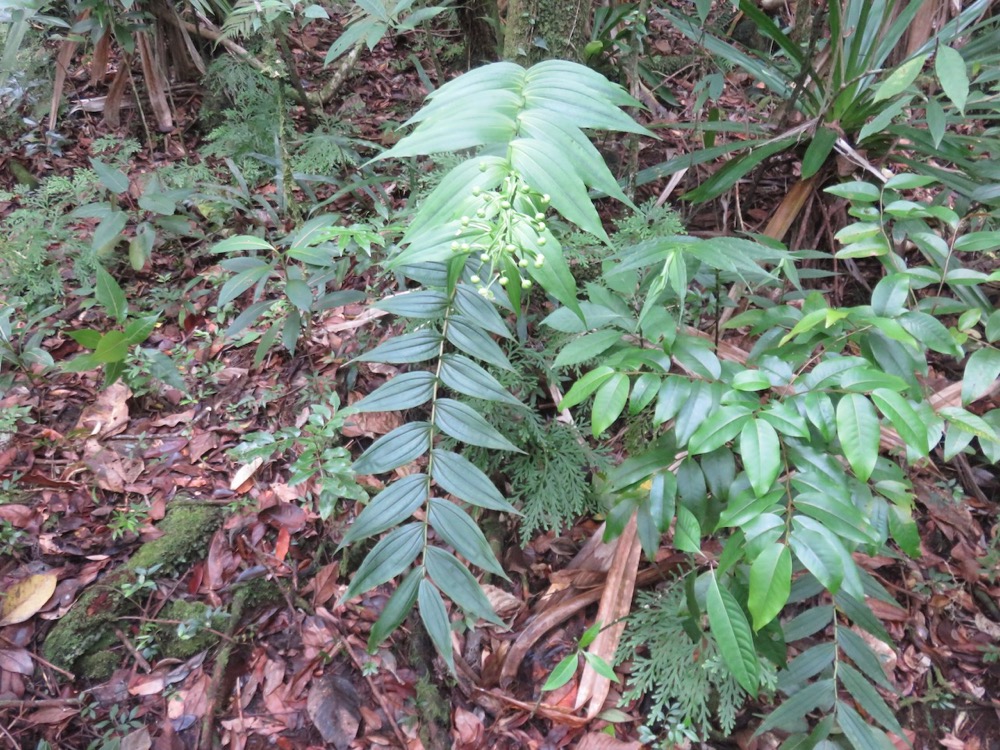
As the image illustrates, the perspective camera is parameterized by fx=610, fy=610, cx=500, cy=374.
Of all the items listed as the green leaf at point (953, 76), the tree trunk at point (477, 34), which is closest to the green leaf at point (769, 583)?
the green leaf at point (953, 76)

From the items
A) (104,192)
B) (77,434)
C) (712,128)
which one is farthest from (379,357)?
(104,192)

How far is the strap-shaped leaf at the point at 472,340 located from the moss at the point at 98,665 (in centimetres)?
130

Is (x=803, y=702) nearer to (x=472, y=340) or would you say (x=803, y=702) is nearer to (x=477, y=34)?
(x=472, y=340)

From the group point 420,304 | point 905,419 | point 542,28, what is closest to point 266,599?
point 420,304

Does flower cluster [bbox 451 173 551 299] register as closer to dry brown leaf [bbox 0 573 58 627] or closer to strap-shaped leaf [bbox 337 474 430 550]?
strap-shaped leaf [bbox 337 474 430 550]

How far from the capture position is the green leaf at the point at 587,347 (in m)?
1.31

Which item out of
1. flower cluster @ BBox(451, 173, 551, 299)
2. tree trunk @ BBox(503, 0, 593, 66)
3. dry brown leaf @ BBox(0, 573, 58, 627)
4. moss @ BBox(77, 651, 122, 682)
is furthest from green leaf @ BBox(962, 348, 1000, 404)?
dry brown leaf @ BBox(0, 573, 58, 627)

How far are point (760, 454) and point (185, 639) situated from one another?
1.58 meters

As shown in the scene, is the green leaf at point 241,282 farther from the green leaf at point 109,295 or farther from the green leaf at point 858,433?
the green leaf at point 858,433

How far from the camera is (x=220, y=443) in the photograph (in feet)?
7.11

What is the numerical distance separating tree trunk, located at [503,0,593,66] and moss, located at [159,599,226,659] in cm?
194

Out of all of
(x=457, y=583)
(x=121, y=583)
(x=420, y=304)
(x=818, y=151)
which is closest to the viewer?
(x=457, y=583)

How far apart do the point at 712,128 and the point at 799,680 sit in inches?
76.1

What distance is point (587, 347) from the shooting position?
132cm
